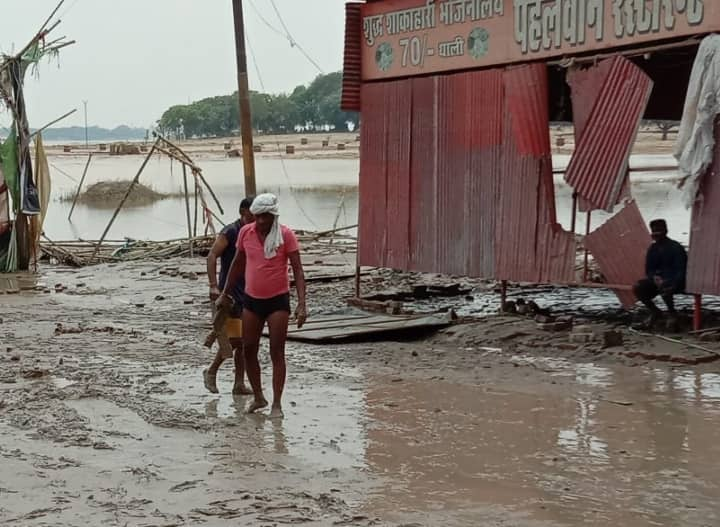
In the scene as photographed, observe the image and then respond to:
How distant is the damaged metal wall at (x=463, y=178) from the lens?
11266 millimetres

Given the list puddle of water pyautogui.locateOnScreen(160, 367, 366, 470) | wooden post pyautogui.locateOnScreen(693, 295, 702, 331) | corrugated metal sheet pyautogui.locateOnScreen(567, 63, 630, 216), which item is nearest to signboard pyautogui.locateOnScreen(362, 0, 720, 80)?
corrugated metal sheet pyautogui.locateOnScreen(567, 63, 630, 216)

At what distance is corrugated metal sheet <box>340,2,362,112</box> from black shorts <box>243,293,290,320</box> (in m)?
6.46

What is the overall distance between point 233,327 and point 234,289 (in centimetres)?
36

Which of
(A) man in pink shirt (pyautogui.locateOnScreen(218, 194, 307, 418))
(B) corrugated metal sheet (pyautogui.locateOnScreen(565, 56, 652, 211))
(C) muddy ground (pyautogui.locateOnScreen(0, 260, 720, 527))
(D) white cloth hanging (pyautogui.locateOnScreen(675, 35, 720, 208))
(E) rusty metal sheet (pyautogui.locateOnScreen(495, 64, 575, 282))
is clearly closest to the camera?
(C) muddy ground (pyautogui.locateOnScreen(0, 260, 720, 527))

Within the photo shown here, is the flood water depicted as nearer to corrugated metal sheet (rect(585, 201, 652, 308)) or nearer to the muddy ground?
corrugated metal sheet (rect(585, 201, 652, 308))

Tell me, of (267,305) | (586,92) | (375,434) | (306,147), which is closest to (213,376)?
(267,305)

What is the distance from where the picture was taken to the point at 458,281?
1591 centimetres

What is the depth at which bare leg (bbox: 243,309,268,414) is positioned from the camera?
745 centimetres

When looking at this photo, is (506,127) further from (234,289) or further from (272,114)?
(272,114)

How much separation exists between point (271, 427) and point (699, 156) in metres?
4.79

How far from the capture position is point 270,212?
7.18 meters

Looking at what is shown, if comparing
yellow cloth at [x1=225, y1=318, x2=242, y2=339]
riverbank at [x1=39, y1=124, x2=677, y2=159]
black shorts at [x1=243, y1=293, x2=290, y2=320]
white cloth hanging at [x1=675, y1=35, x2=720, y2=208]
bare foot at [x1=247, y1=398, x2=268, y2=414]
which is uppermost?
white cloth hanging at [x1=675, y1=35, x2=720, y2=208]

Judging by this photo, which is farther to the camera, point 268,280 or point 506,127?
point 506,127

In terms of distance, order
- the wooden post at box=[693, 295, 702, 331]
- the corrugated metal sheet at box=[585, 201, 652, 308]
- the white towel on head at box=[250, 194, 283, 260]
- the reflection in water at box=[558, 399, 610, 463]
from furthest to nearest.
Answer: the corrugated metal sheet at box=[585, 201, 652, 308]
the wooden post at box=[693, 295, 702, 331]
the white towel on head at box=[250, 194, 283, 260]
the reflection in water at box=[558, 399, 610, 463]
